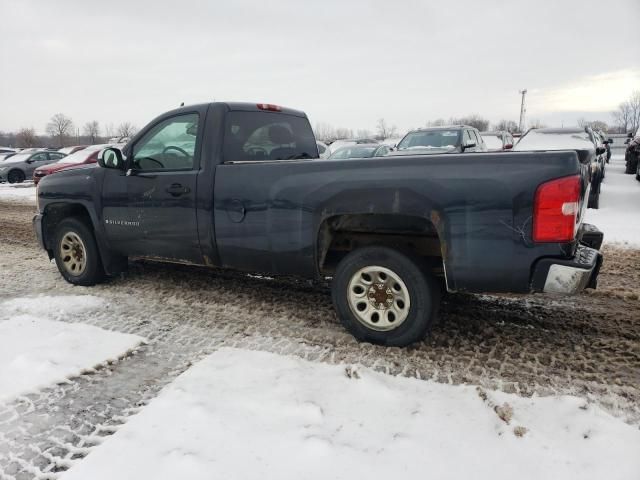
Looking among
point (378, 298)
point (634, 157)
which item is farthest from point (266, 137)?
point (634, 157)

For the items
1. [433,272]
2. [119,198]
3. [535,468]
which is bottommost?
[535,468]

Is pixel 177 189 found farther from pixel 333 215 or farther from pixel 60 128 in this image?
pixel 60 128

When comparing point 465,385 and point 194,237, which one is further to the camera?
point 194,237

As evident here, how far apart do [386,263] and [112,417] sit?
2033 mm

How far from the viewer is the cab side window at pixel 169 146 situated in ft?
13.8

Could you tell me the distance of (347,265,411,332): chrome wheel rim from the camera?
3.34 meters

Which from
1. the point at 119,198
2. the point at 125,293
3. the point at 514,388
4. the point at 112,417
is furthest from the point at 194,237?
the point at 514,388

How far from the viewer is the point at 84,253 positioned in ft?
16.4

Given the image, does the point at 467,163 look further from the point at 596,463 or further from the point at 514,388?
the point at 596,463

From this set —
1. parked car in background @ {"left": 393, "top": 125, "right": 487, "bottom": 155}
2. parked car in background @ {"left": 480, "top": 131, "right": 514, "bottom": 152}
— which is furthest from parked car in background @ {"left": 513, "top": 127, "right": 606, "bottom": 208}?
parked car in background @ {"left": 480, "top": 131, "right": 514, "bottom": 152}

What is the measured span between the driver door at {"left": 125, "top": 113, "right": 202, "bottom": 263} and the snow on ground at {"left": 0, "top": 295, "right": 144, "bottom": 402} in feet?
2.91

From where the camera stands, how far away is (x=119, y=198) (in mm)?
4555

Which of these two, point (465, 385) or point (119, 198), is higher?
point (119, 198)

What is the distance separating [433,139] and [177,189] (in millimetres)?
8583
